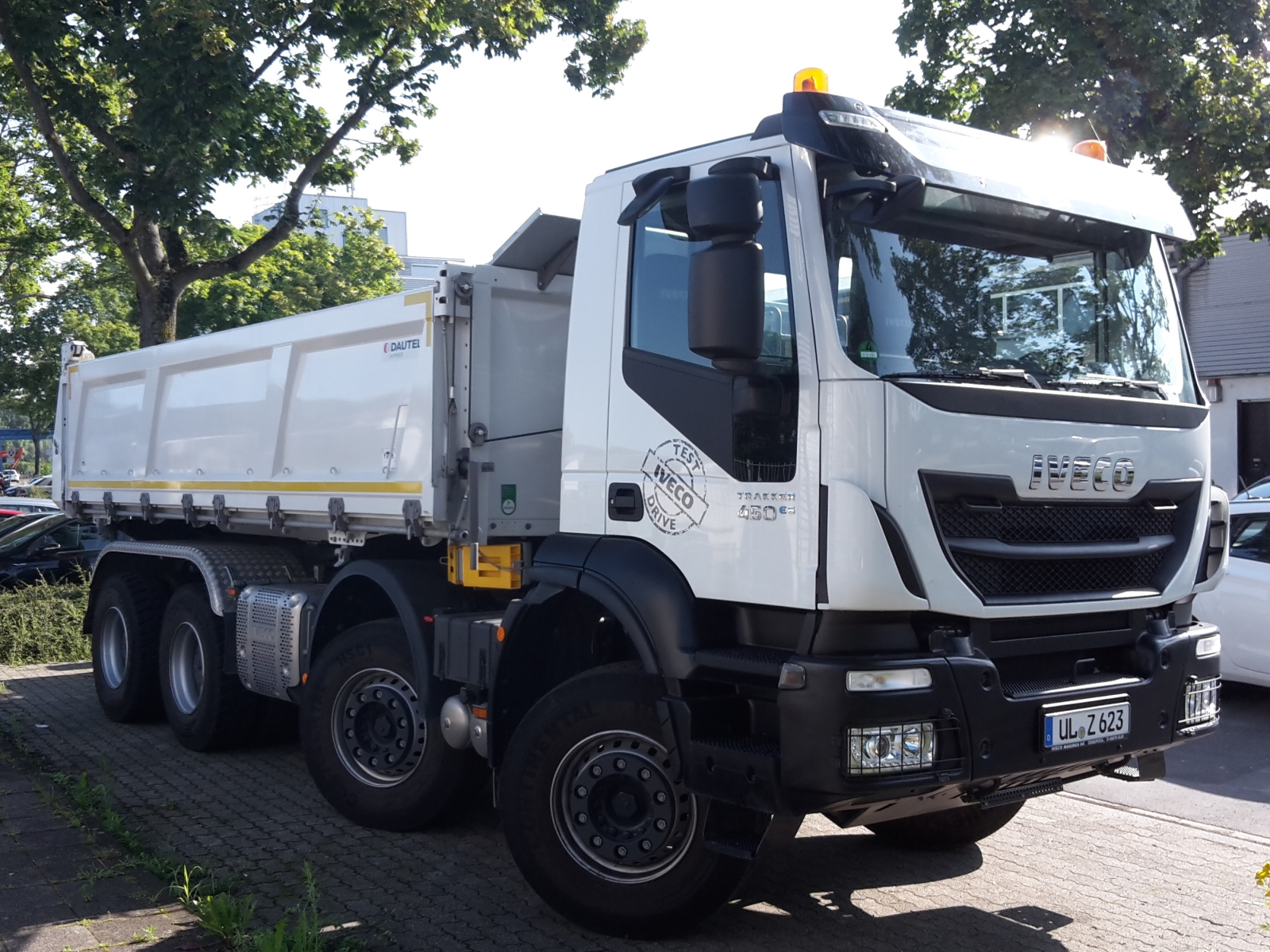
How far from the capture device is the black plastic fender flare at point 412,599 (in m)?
5.72

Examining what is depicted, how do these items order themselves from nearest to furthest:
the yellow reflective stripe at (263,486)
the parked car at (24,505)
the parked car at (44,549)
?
1. the yellow reflective stripe at (263,486)
2. the parked car at (44,549)
3. the parked car at (24,505)

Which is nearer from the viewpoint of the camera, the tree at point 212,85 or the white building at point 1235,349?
the tree at point 212,85

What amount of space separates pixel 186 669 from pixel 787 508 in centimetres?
564

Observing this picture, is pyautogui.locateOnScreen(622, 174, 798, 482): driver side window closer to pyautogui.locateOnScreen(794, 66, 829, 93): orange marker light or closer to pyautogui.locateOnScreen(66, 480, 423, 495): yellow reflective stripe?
pyautogui.locateOnScreen(794, 66, 829, 93): orange marker light

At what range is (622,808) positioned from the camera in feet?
15.5

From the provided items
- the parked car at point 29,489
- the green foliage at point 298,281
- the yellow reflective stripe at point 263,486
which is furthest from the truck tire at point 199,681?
the parked car at point 29,489

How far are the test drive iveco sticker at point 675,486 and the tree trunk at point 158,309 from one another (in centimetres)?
1088

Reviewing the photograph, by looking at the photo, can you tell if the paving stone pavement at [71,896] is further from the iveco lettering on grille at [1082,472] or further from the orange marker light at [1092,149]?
the orange marker light at [1092,149]

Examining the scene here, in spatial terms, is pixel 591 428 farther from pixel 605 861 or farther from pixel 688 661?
pixel 605 861

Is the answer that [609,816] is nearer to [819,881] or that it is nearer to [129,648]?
[819,881]

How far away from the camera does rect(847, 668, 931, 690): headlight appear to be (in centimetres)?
396

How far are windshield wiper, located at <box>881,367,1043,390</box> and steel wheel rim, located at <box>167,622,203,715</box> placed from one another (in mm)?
5691

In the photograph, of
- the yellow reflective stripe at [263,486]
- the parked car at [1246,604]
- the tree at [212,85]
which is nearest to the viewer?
the yellow reflective stripe at [263,486]

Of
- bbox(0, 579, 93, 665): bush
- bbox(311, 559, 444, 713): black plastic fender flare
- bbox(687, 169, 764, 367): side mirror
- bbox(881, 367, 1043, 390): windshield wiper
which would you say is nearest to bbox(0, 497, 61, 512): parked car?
bbox(0, 579, 93, 665): bush
